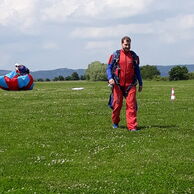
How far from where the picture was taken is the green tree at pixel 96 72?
122312 millimetres

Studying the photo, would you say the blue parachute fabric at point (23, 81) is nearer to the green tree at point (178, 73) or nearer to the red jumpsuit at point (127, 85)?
A: the red jumpsuit at point (127, 85)

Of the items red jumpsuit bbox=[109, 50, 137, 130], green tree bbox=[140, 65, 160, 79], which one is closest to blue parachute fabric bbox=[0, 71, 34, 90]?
red jumpsuit bbox=[109, 50, 137, 130]

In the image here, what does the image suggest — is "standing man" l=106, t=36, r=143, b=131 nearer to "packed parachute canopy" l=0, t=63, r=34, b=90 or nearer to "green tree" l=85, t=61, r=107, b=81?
"packed parachute canopy" l=0, t=63, r=34, b=90

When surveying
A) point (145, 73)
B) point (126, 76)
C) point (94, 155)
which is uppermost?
point (126, 76)

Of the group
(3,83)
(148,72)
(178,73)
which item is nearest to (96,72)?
(148,72)

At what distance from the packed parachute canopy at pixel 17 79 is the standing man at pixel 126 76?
736 inches

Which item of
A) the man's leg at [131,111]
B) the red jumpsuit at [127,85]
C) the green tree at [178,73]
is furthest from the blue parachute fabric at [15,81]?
the green tree at [178,73]

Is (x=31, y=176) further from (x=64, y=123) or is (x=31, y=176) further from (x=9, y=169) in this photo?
(x=64, y=123)

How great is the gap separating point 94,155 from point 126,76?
4.07 metres

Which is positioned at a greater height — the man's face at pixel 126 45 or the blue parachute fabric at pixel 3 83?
the man's face at pixel 126 45

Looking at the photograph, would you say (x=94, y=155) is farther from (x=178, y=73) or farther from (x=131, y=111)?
(x=178, y=73)

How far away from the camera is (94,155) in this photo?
11.1m

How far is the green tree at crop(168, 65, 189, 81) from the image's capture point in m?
103

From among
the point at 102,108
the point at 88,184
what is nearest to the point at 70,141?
the point at 88,184
